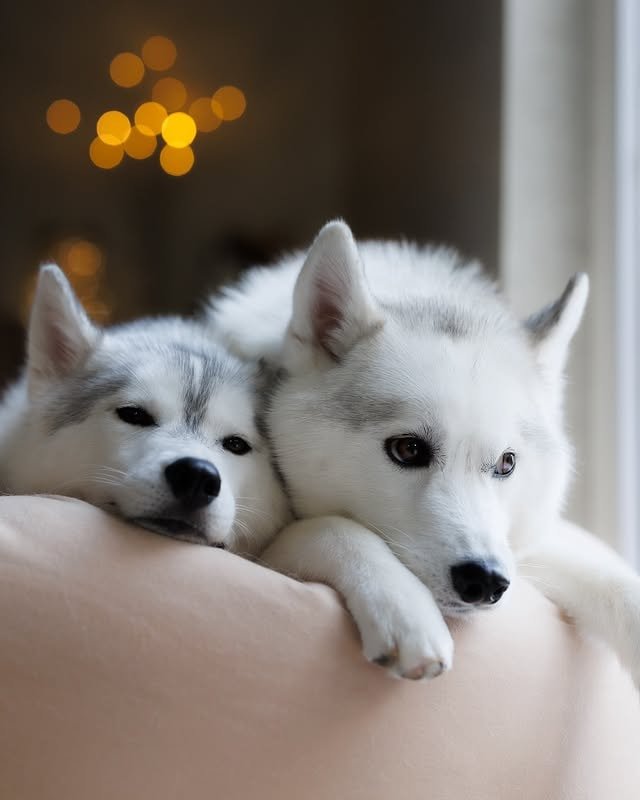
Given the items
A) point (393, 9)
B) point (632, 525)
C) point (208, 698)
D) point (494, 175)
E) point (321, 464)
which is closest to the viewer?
point (208, 698)

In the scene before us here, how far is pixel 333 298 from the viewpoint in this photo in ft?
4.54

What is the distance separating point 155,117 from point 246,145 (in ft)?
1.60

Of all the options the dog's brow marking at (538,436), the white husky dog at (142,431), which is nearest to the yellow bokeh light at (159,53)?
the white husky dog at (142,431)

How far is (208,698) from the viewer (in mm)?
939

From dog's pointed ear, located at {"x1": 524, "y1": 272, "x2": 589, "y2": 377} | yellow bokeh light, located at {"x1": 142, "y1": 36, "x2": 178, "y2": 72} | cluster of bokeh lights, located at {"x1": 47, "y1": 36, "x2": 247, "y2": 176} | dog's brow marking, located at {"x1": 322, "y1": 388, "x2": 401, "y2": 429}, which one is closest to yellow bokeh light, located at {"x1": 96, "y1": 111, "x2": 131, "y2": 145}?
cluster of bokeh lights, located at {"x1": 47, "y1": 36, "x2": 247, "y2": 176}

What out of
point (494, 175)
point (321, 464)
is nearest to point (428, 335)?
point (321, 464)

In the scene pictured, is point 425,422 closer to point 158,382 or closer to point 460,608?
point 460,608

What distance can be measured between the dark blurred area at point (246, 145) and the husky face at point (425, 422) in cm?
150

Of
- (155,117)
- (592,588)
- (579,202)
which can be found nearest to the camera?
(592,588)

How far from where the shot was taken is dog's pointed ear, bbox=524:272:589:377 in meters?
1.48

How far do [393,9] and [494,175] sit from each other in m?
1.00

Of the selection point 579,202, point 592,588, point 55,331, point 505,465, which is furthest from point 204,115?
point 592,588

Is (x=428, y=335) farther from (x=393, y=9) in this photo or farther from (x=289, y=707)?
(x=393, y=9)

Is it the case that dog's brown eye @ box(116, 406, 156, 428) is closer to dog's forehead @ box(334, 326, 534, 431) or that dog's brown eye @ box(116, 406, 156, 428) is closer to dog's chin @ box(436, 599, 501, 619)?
dog's forehead @ box(334, 326, 534, 431)
